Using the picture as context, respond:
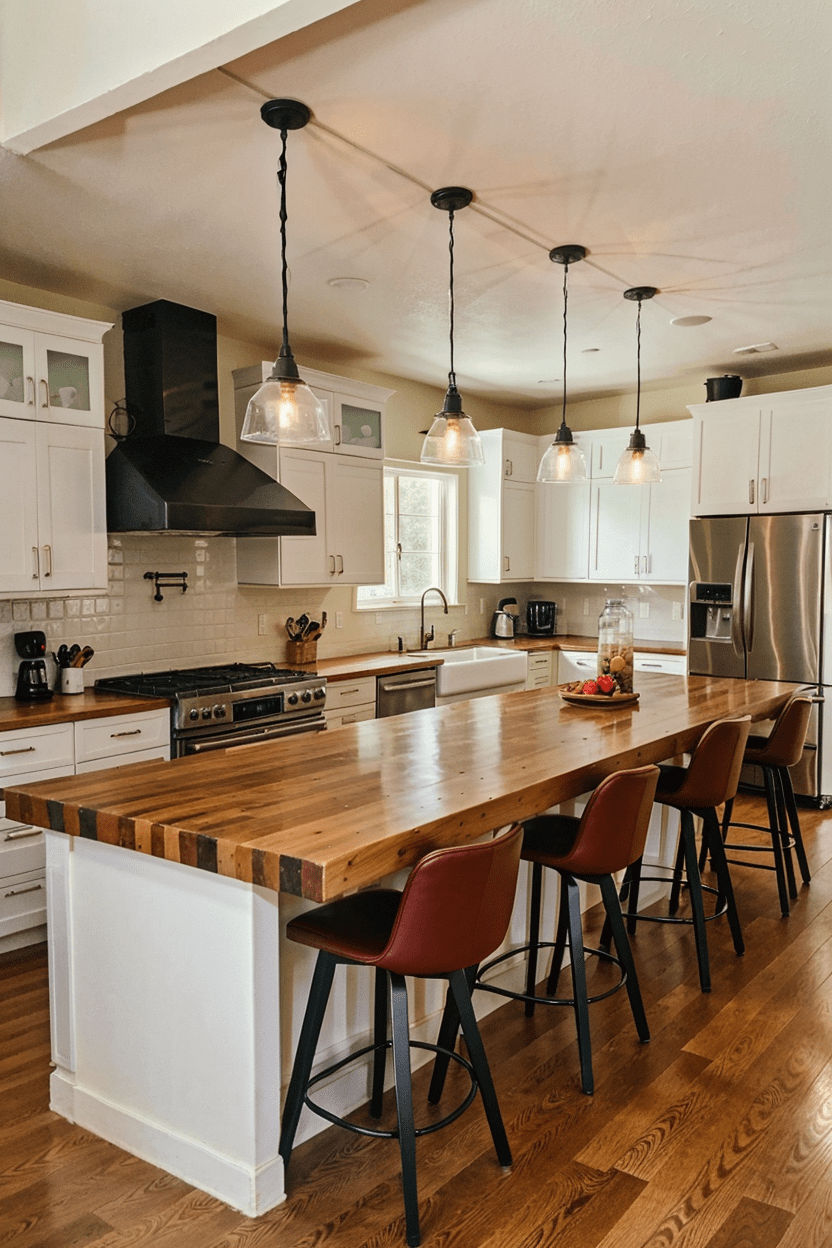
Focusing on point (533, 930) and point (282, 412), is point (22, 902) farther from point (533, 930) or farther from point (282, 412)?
point (282, 412)

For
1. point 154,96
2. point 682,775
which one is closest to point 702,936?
point 682,775

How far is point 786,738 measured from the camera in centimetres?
392

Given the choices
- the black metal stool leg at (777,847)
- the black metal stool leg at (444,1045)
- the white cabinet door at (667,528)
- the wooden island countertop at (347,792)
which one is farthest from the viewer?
the white cabinet door at (667,528)

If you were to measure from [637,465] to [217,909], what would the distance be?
9.35ft

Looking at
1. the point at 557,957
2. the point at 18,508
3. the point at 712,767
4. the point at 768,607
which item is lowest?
the point at 557,957

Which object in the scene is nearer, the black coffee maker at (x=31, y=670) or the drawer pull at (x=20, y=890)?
the drawer pull at (x=20, y=890)

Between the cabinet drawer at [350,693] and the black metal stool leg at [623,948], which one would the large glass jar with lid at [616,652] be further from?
the cabinet drawer at [350,693]

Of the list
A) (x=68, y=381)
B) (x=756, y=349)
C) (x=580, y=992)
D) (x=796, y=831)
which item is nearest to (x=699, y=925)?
(x=580, y=992)

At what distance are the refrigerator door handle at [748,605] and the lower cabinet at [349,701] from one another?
7.97ft

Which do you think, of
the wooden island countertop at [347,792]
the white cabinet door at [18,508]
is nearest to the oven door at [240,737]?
the white cabinet door at [18,508]

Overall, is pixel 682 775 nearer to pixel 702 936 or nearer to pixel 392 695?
pixel 702 936

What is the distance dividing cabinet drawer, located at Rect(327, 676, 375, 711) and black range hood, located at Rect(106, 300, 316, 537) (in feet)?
2.86

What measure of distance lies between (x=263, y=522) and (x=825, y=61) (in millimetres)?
2914

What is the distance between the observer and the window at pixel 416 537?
6305 mm
